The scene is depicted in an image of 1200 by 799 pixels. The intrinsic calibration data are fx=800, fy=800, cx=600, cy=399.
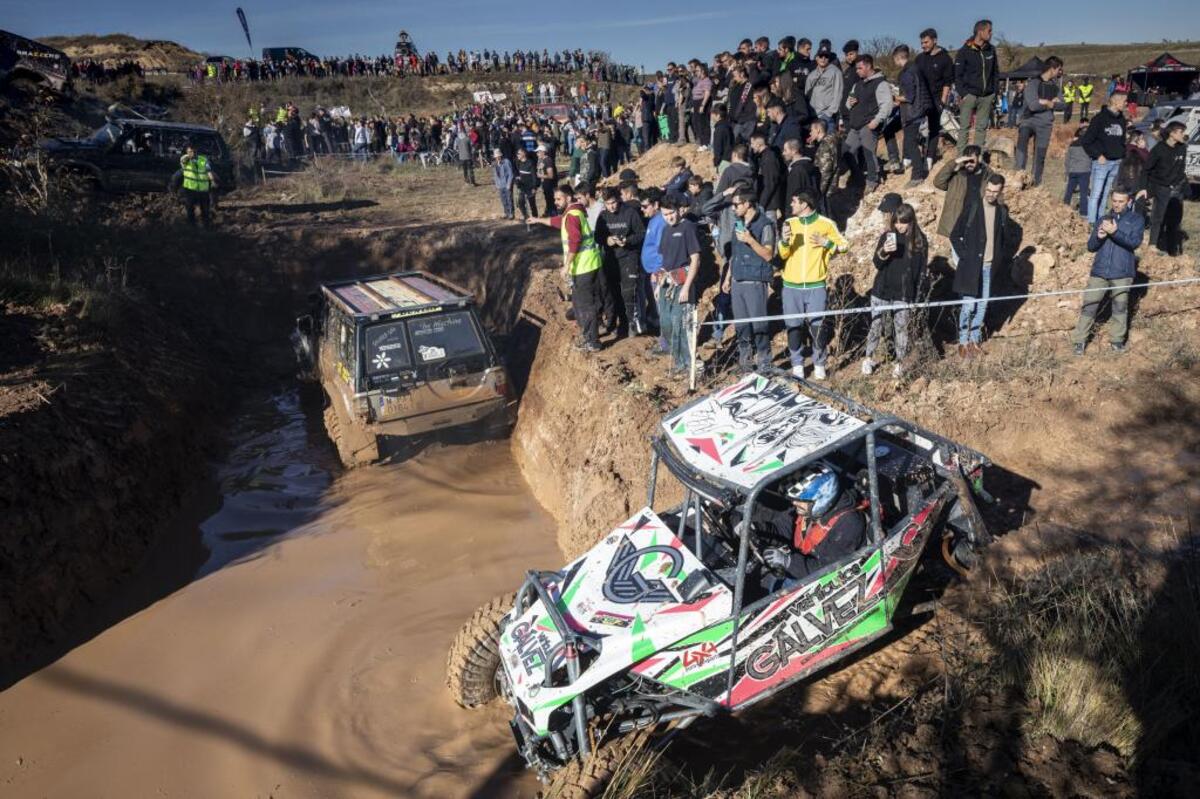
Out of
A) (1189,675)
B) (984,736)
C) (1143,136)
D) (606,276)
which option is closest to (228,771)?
(984,736)

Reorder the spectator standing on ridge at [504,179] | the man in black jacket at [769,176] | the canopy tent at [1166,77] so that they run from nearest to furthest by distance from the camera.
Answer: the man in black jacket at [769,176] < the spectator standing on ridge at [504,179] < the canopy tent at [1166,77]

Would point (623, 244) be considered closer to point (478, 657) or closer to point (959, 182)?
point (959, 182)

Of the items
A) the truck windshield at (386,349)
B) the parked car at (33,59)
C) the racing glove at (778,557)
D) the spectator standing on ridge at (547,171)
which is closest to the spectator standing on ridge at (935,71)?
the spectator standing on ridge at (547,171)

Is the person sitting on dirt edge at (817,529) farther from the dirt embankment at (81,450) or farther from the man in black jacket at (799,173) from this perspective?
the dirt embankment at (81,450)

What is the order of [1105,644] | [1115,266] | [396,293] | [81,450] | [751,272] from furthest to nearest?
[396,293], [81,450], [751,272], [1115,266], [1105,644]

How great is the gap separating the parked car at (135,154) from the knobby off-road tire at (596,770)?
58.7ft

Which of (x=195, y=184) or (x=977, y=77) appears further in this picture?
(x=195, y=184)

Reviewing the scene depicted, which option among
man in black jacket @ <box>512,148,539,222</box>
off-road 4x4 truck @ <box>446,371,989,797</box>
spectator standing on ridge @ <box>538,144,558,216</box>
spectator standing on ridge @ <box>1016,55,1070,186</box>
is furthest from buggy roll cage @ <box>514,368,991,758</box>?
man in black jacket @ <box>512,148,539,222</box>

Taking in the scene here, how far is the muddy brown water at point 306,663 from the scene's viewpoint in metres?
5.32

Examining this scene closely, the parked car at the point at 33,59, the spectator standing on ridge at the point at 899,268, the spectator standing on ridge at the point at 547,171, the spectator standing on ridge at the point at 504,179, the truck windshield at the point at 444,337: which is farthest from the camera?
the parked car at the point at 33,59

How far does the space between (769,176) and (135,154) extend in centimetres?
1652

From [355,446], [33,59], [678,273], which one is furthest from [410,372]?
[33,59]

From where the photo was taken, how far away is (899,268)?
25.0ft

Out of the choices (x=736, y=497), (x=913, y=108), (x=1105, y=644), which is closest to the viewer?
(x=1105, y=644)
